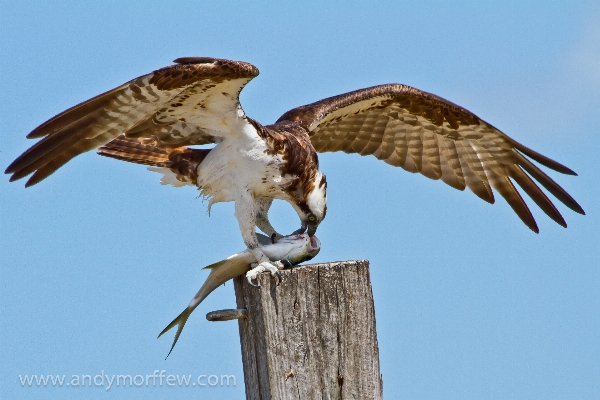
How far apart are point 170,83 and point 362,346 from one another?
223 cm

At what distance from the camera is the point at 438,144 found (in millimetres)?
8680

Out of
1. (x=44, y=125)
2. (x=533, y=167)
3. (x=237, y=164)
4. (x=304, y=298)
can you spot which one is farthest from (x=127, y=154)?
(x=533, y=167)

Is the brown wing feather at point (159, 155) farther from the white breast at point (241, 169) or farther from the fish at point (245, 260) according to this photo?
the fish at point (245, 260)

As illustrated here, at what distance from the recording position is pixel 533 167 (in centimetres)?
821

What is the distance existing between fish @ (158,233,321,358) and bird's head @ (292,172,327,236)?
0.57m

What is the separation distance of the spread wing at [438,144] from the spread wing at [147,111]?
1.72m

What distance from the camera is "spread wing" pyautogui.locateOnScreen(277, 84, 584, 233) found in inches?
318

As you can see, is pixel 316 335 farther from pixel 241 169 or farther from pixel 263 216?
pixel 263 216

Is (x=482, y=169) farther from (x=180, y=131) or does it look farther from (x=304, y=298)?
(x=304, y=298)

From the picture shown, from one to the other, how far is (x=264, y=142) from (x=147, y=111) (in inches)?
34.7

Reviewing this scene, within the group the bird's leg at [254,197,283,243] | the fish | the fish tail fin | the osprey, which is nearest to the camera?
the fish tail fin

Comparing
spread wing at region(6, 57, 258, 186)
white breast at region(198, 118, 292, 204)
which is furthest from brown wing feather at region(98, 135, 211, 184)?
spread wing at region(6, 57, 258, 186)

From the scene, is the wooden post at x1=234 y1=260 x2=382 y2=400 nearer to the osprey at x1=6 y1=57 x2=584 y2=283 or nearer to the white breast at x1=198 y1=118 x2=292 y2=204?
the osprey at x1=6 y1=57 x2=584 y2=283

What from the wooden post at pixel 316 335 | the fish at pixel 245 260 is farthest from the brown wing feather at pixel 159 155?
the wooden post at pixel 316 335
